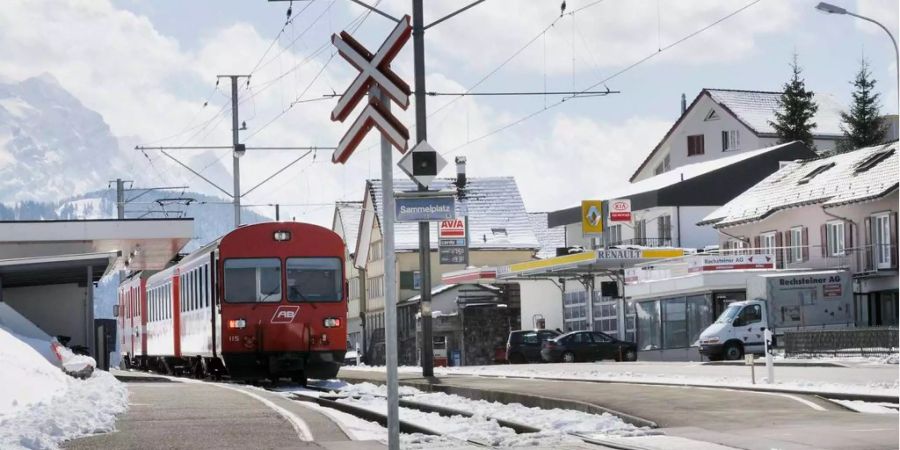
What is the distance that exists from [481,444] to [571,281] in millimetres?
55699

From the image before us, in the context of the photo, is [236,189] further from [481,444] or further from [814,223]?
[481,444]

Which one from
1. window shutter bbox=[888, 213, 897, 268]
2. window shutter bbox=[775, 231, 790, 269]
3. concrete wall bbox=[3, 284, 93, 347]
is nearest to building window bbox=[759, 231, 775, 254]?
window shutter bbox=[775, 231, 790, 269]

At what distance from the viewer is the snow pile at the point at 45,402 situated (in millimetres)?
15016

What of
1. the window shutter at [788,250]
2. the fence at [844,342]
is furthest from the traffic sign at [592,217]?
the fence at [844,342]

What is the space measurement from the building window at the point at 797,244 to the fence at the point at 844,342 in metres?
12.6

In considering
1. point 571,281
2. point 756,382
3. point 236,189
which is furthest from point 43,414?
point 571,281

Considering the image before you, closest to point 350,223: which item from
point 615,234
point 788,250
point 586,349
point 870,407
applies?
point 615,234

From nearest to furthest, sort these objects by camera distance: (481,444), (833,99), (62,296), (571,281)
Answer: (481,444)
(62,296)
(571,281)
(833,99)

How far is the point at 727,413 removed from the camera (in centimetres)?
1773

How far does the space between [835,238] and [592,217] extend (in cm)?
1162

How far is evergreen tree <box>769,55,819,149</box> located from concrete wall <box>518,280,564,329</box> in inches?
826

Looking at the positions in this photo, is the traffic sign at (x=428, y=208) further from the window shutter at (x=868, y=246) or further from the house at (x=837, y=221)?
the window shutter at (x=868, y=246)

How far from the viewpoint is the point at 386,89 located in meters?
11.7

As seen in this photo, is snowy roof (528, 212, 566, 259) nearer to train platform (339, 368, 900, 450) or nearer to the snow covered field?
the snow covered field
